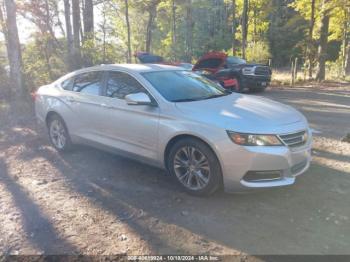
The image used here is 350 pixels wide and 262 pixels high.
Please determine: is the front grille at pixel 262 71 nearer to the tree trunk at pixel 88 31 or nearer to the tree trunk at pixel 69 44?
the tree trunk at pixel 88 31

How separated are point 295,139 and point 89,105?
10.7ft

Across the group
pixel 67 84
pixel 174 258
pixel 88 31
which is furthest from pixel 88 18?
pixel 174 258

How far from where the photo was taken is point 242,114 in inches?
173

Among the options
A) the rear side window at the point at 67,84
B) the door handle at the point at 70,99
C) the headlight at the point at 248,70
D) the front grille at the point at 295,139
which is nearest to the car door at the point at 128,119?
the door handle at the point at 70,99

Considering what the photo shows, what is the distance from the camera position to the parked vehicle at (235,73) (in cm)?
1408

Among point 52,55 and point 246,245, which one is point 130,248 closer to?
point 246,245

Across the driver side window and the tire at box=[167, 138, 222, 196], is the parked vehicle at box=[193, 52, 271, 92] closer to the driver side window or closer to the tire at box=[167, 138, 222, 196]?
the driver side window

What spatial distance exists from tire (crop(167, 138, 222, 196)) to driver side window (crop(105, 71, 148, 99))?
3.52ft

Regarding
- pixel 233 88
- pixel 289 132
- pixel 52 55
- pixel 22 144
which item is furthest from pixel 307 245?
pixel 52 55

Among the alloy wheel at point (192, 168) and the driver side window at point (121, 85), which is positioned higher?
the driver side window at point (121, 85)

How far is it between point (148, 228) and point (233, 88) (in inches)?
435

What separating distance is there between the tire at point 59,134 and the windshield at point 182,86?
2.13 meters

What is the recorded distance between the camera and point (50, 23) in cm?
2108

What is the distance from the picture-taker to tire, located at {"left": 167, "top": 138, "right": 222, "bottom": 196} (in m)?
4.29
